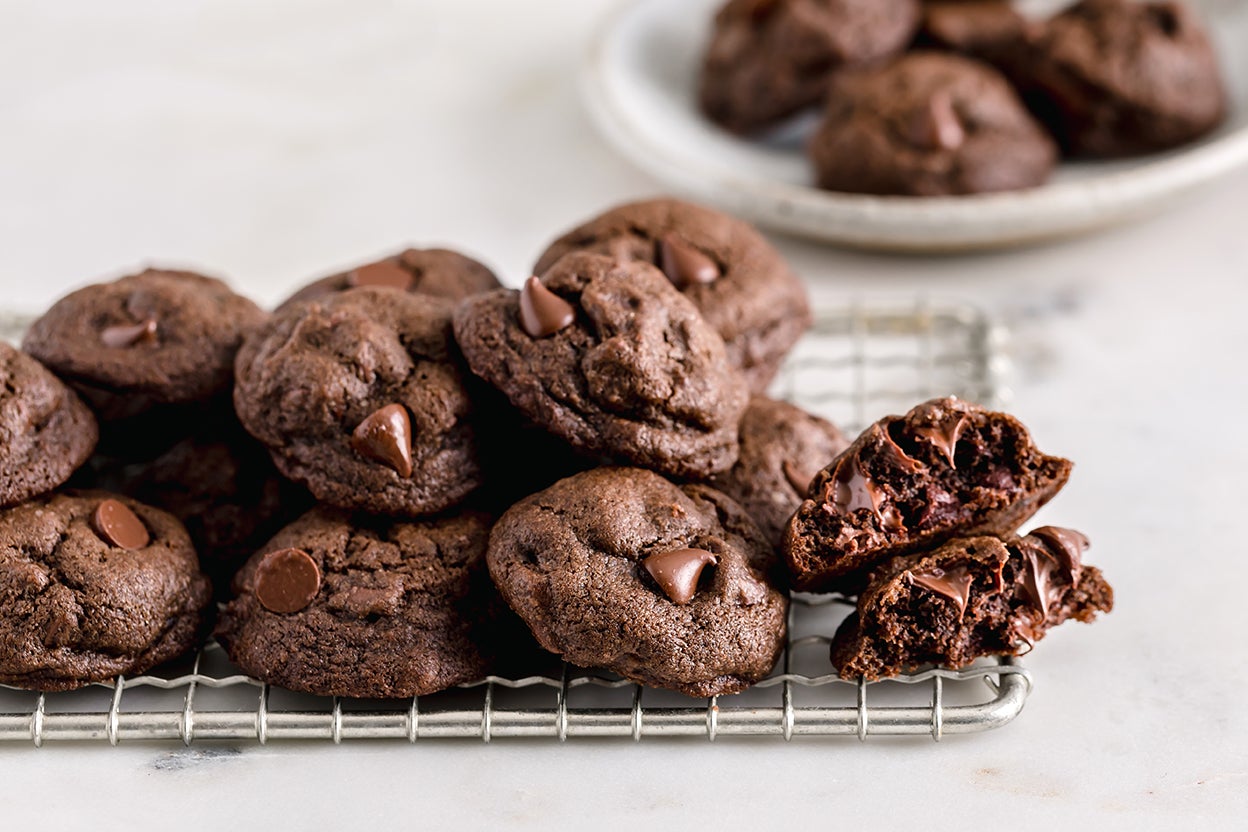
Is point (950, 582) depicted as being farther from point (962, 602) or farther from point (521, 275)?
point (521, 275)

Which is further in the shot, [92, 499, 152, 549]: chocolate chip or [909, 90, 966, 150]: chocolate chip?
[909, 90, 966, 150]: chocolate chip

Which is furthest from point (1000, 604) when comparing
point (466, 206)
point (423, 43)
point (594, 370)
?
point (423, 43)

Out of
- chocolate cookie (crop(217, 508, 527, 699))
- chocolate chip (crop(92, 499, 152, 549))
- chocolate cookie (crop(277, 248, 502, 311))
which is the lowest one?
chocolate cookie (crop(217, 508, 527, 699))

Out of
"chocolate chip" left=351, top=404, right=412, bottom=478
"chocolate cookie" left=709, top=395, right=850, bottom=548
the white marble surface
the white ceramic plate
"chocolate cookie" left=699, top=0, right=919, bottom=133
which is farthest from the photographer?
"chocolate cookie" left=699, top=0, right=919, bottom=133

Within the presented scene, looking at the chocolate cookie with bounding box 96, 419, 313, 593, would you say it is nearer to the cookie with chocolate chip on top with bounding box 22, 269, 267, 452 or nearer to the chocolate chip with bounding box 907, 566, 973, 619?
the cookie with chocolate chip on top with bounding box 22, 269, 267, 452

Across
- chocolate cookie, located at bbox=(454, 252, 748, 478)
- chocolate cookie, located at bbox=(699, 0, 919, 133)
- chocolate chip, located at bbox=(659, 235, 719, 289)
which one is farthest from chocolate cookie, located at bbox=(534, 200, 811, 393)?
chocolate cookie, located at bbox=(699, 0, 919, 133)

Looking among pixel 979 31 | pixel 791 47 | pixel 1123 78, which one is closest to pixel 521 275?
pixel 791 47

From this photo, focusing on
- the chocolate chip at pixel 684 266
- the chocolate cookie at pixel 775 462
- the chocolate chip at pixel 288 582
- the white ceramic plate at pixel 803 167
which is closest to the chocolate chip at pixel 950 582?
the chocolate cookie at pixel 775 462
